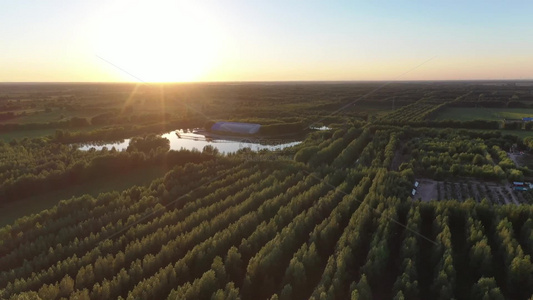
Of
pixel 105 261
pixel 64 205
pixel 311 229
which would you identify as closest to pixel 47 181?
pixel 64 205

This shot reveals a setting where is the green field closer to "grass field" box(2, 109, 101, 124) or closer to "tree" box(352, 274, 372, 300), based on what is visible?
"tree" box(352, 274, 372, 300)

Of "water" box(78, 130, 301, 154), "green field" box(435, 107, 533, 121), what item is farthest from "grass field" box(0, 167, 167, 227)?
"green field" box(435, 107, 533, 121)

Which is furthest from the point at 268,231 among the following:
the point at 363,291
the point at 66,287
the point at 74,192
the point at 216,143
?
the point at 216,143

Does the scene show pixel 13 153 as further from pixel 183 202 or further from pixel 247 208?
pixel 247 208

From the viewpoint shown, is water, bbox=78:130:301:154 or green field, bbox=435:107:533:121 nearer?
water, bbox=78:130:301:154

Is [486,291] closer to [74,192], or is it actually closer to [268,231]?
[268,231]

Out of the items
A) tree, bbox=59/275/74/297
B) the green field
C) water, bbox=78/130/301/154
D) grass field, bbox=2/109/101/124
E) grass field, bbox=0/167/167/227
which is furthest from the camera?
the green field

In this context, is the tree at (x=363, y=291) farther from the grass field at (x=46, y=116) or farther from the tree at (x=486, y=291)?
the grass field at (x=46, y=116)
